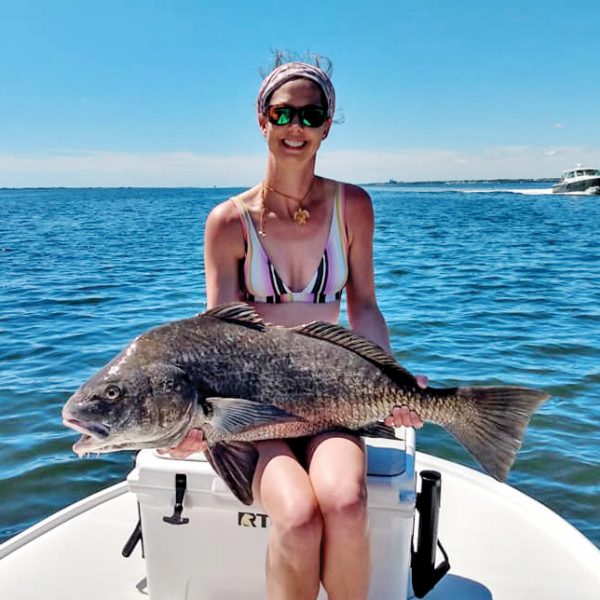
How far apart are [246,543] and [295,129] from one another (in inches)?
82.8

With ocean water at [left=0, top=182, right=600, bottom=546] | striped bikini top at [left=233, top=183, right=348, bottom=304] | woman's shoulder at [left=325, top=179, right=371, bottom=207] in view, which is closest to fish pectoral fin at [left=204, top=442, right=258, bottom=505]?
striped bikini top at [left=233, top=183, right=348, bottom=304]

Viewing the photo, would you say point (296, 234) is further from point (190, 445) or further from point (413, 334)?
point (413, 334)

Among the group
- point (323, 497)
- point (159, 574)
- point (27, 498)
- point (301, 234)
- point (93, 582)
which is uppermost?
point (301, 234)

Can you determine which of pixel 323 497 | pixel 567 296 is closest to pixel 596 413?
pixel 323 497

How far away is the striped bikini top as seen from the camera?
367 centimetres

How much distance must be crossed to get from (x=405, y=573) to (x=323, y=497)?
2.17 ft

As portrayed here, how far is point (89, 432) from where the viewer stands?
8.53 ft

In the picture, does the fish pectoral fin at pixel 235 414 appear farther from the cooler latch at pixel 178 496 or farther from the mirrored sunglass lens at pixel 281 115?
the mirrored sunglass lens at pixel 281 115

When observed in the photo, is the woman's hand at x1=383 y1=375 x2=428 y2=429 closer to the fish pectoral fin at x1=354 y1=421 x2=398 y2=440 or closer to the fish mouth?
the fish pectoral fin at x1=354 y1=421 x2=398 y2=440

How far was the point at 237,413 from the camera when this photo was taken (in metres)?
2.68

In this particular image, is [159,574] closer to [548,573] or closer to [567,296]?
[548,573]

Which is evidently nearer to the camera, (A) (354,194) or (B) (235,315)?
(B) (235,315)

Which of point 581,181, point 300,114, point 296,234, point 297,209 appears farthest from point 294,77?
point 581,181

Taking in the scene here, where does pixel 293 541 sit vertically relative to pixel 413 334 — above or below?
above
